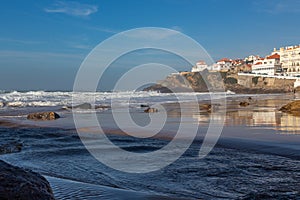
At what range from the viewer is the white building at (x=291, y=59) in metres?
113

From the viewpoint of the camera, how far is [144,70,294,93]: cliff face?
94.6 metres

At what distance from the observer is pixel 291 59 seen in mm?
116438

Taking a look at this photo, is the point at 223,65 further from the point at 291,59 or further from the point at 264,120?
the point at 264,120

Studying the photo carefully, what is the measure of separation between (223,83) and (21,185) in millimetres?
123652

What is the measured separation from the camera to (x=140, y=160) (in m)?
7.30

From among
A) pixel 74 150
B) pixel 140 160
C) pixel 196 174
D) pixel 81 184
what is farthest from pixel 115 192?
pixel 74 150

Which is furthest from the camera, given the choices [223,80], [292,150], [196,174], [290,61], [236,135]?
[223,80]

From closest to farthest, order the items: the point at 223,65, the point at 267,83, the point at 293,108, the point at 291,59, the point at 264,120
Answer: the point at 264,120 → the point at 293,108 → the point at 267,83 → the point at 291,59 → the point at 223,65

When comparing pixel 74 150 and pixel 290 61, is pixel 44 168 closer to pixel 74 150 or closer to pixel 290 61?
pixel 74 150

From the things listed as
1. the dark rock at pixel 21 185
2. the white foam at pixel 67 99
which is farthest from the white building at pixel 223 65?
the dark rock at pixel 21 185

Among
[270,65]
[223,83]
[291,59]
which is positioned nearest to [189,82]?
[223,83]

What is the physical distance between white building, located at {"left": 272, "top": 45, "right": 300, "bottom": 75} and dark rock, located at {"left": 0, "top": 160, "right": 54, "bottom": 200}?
120 meters

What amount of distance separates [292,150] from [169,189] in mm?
4487

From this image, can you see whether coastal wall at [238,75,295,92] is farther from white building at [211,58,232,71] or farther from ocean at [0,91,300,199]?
ocean at [0,91,300,199]
